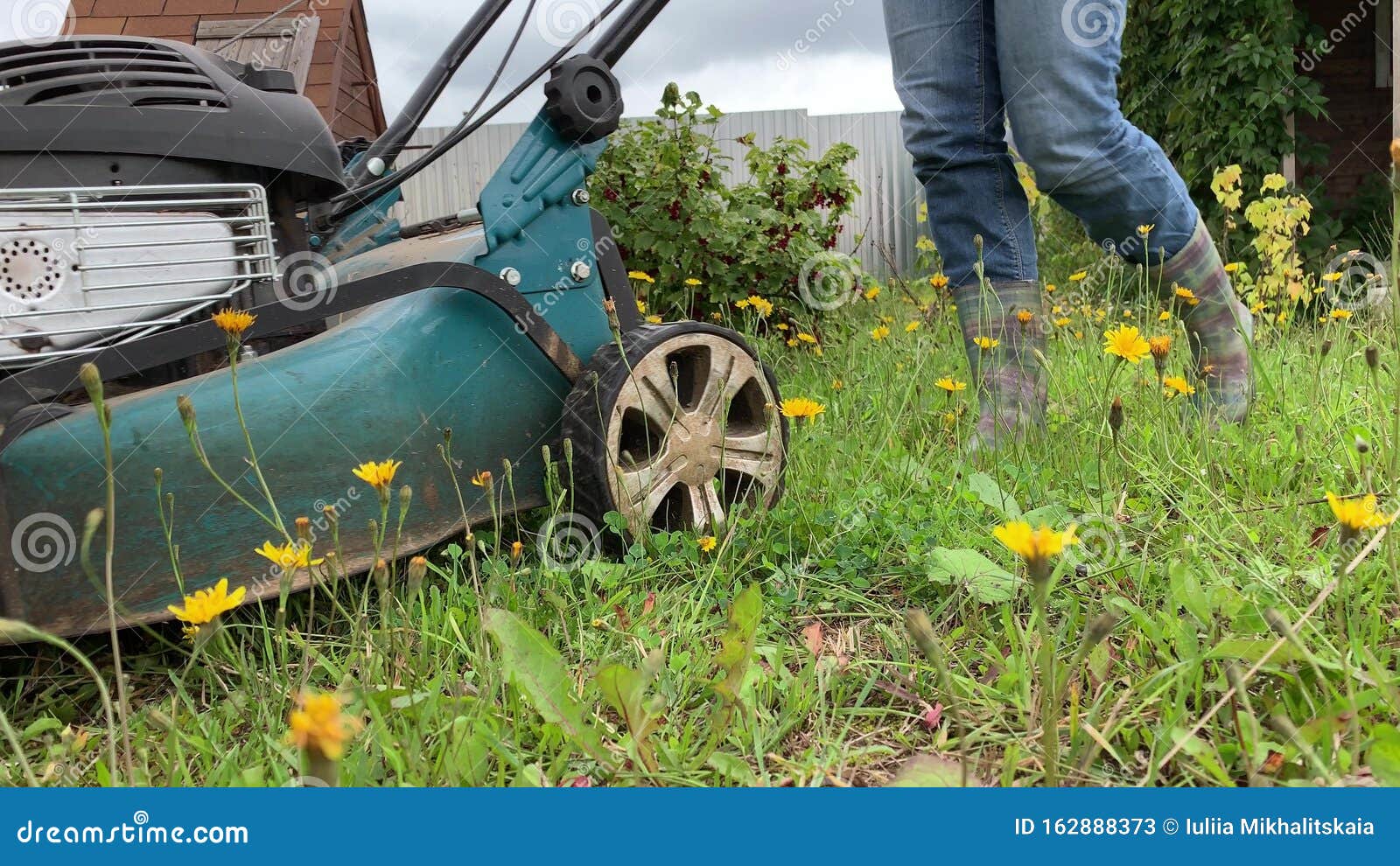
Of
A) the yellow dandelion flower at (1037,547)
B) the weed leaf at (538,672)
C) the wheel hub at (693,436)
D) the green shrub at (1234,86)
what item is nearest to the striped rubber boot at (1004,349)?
the wheel hub at (693,436)

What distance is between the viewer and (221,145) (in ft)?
4.75

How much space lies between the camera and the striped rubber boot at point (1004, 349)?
6.53 feet

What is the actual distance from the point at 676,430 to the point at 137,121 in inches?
33.1

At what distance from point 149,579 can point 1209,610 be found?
1.20 meters

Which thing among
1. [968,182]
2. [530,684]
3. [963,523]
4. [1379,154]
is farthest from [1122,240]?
[1379,154]

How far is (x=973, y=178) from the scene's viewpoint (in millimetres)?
2049

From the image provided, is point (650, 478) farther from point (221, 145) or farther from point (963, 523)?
point (221, 145)

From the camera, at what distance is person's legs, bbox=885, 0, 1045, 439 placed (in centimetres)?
197

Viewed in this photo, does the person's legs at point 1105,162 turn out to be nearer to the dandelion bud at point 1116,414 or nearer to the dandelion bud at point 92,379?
the dandelion bud at point 1116,414

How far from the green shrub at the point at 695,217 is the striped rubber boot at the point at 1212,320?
1.76 m

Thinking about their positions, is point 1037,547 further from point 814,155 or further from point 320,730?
point 814,155

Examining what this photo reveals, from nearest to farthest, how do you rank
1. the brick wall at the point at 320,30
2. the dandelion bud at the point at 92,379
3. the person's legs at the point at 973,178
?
the dandelion bud at the point at 92,379 < the person's legs at the point at 973,178 < the brick wall at the point at 320,30

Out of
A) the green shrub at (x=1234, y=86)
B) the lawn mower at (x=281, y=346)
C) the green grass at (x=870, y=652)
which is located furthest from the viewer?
the green shrub at (x=1234, y=86)

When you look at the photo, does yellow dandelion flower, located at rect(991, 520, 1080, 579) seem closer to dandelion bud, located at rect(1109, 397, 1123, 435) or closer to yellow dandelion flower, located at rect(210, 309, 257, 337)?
dandelion bud, located at rect(1109, 397, 1123, 435)
